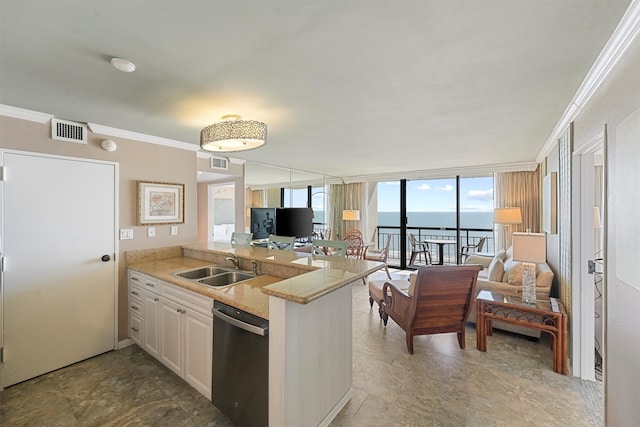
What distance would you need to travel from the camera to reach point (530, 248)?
2617mm

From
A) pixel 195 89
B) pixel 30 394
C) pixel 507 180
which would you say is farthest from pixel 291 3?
pixel 507 180

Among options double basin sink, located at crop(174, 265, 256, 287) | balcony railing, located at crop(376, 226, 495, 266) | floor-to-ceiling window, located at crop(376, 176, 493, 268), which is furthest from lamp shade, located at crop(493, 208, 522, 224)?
double basin sink, located at crop(174, 265, 256, 287)

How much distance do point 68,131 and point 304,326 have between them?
113 inches

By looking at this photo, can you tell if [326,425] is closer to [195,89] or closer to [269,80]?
[269,80]

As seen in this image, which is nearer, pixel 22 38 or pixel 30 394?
pixel 22 38

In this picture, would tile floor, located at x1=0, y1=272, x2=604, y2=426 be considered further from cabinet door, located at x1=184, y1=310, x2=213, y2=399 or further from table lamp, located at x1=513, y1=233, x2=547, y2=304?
table lamp, located at x1=513, y1=233, x2=547, y2=304

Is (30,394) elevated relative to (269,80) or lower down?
lower down

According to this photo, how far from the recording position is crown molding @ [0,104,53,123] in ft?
7.21

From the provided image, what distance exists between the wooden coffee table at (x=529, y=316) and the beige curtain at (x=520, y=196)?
10.3ft

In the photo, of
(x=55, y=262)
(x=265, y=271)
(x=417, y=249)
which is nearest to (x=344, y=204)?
(x=417, y=249)

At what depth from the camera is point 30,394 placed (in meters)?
2.15

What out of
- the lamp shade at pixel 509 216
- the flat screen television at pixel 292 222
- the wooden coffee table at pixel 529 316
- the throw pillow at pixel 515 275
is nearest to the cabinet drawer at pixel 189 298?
the wooden coffee table at pixel 529 316

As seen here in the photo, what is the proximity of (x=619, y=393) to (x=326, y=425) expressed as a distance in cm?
165

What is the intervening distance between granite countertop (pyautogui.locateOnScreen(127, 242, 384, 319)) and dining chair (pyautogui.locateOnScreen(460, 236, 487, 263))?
5.18m
